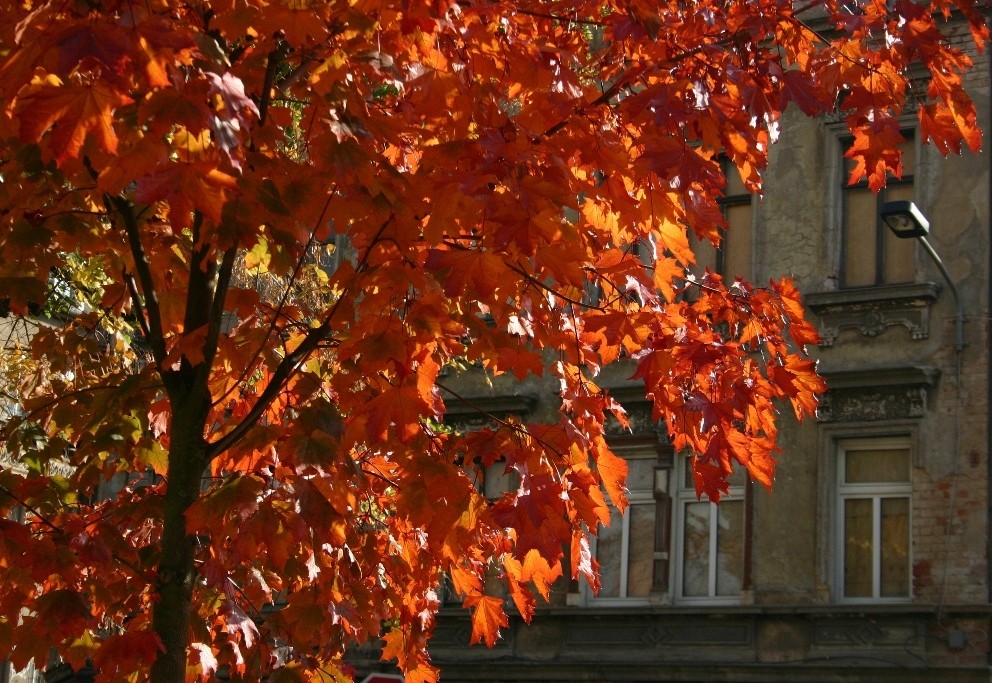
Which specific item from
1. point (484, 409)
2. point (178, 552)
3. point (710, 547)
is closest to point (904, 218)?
point (710, 547)

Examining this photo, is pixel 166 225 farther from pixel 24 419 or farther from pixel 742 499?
pixel 742 499

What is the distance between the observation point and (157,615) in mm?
6508

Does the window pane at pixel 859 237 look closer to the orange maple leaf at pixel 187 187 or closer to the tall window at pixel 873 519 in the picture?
the tall window at pixel 873 519

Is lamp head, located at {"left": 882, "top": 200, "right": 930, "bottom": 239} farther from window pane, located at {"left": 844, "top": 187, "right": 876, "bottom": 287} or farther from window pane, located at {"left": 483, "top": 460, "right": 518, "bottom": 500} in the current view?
window pane, located at {"left": 483, "top": 460, "right": 518, "bottom": 500}

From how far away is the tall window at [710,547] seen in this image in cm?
1836

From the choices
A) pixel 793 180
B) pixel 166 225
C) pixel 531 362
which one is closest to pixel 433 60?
pixel 531 362

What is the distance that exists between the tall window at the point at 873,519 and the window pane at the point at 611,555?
115 inches

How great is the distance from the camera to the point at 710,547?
731 inches

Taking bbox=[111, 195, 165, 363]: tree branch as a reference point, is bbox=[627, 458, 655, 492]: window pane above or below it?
above

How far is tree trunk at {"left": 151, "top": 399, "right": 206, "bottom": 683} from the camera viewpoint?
6449mm

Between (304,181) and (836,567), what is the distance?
12.8 metres

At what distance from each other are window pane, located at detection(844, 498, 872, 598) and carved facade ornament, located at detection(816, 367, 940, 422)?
1.02 meters

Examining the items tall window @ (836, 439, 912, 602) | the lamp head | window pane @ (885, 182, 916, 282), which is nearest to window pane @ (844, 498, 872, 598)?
tall window @ (836, 439, 912, 602)

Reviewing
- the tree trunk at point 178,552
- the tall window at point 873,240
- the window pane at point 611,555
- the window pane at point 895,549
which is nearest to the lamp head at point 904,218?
the tall window at point 873,240
